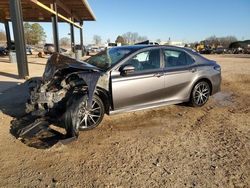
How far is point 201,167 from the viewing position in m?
3.37

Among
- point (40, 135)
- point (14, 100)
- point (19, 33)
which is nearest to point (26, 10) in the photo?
point (19, 33)

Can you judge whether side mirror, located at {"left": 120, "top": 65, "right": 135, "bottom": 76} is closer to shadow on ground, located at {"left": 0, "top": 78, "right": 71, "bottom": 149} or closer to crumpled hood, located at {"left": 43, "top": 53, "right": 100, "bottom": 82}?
crumpled hood, located at {"left": 43, "top": 53, "right": 100, "bottom": 82}

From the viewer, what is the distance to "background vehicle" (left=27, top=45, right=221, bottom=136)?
450 centimetres

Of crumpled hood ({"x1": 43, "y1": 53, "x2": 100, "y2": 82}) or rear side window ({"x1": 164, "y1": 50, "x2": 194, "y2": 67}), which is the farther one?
rear side window ({"x1": 164, "y1": 50, "x2": 194, "y2": 67})

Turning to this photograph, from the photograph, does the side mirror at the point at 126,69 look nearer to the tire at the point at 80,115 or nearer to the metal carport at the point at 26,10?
the tire at the point at 80,115

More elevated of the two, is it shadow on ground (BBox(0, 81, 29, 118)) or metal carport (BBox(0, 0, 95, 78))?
metal carport (BBox(0, 0, 95, 78))

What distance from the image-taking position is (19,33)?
11.0m

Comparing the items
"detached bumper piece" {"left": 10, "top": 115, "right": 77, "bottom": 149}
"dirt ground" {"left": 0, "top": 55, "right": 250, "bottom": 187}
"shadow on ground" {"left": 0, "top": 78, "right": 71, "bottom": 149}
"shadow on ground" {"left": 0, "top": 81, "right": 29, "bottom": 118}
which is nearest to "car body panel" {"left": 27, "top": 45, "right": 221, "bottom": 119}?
"dirt ground" {"left": 0, "top": 55, "right": 250, "bottom": 187}

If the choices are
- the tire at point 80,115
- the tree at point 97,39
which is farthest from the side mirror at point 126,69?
the tree at point 97,39

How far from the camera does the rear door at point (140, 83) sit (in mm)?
4930

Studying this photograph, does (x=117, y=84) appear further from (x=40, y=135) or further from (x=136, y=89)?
(x=40, y=135)

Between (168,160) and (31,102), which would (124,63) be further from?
(168,160)

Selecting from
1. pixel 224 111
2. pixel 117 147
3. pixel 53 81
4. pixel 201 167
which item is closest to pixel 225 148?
pixel 201 167

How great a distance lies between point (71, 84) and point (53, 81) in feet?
1.22
